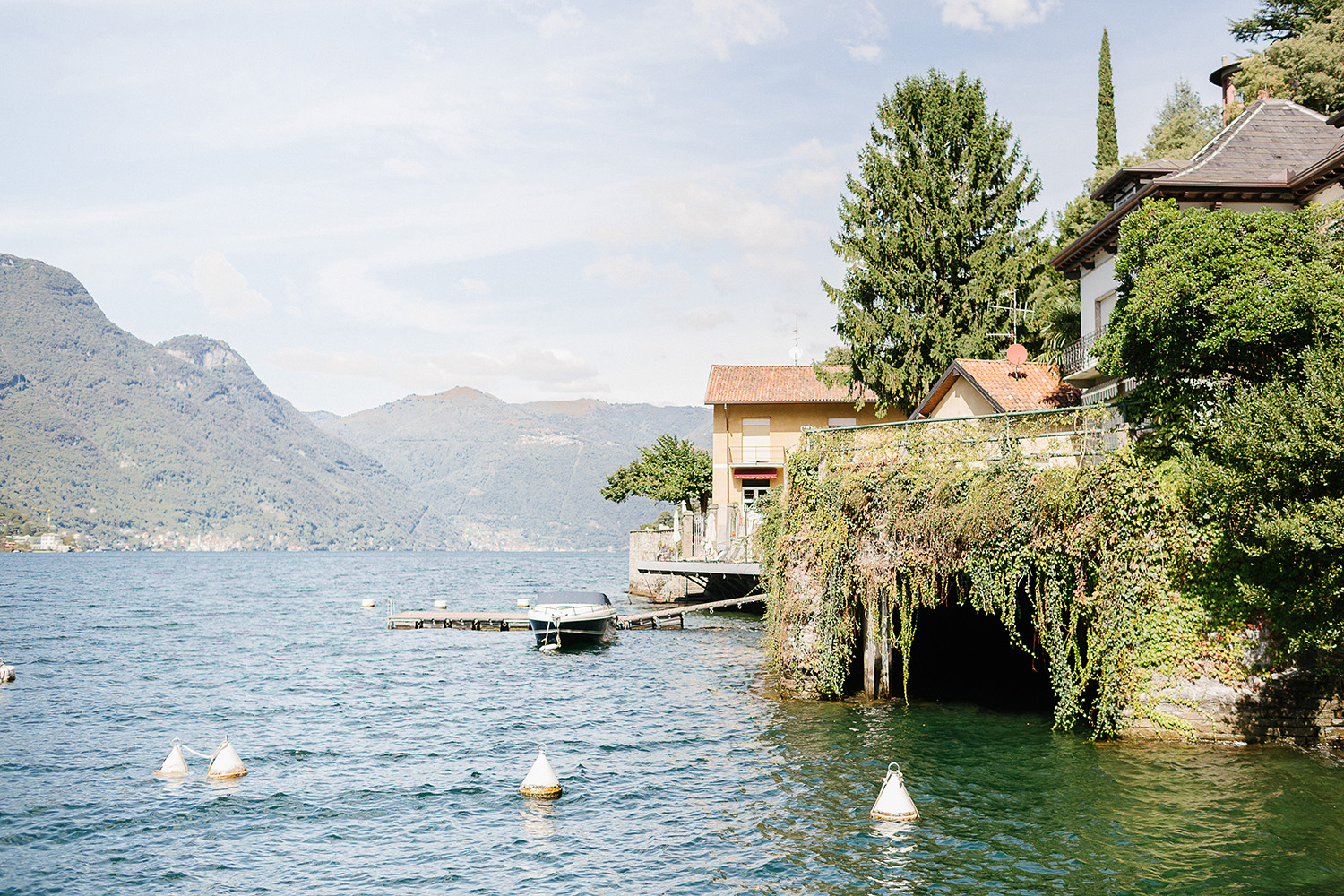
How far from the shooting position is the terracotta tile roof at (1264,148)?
25.4 meters

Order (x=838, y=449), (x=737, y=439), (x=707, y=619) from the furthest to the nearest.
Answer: (x=737, y=439), (x=707, y=619), (x=838, y=449)

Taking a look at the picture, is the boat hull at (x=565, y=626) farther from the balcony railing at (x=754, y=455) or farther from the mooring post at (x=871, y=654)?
the balcony railing at (x=754, y=455)

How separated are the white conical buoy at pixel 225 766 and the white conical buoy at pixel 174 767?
1.64ft

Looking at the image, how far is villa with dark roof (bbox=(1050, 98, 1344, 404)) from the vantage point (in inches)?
978

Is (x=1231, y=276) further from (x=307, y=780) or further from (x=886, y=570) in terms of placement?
(x=307, y=780)

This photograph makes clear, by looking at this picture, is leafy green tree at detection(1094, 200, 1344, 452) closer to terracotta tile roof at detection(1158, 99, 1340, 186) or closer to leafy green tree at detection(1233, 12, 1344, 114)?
terracotta tile roof at detection(1158, 99, 1340, 186)

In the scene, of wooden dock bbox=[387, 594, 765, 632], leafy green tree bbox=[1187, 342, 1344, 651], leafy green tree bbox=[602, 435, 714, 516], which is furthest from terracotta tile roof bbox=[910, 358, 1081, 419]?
leafy green tree bbox=[602, 435, 714, 516]

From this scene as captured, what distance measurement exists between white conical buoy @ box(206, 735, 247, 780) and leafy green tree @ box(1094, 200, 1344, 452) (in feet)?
60.3

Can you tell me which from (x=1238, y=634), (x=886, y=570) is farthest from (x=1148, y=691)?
(x=886, y=570)

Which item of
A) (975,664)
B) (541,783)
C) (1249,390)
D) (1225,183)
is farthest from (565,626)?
(1225,183)

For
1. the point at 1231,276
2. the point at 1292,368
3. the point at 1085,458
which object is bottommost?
the point at 1085,458

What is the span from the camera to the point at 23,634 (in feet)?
153

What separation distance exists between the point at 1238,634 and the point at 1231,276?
6311mm

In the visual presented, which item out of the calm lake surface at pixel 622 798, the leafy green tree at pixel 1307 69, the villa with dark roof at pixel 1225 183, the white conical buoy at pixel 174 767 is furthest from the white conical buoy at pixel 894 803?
the leafy green tree at pixel 1307 69
